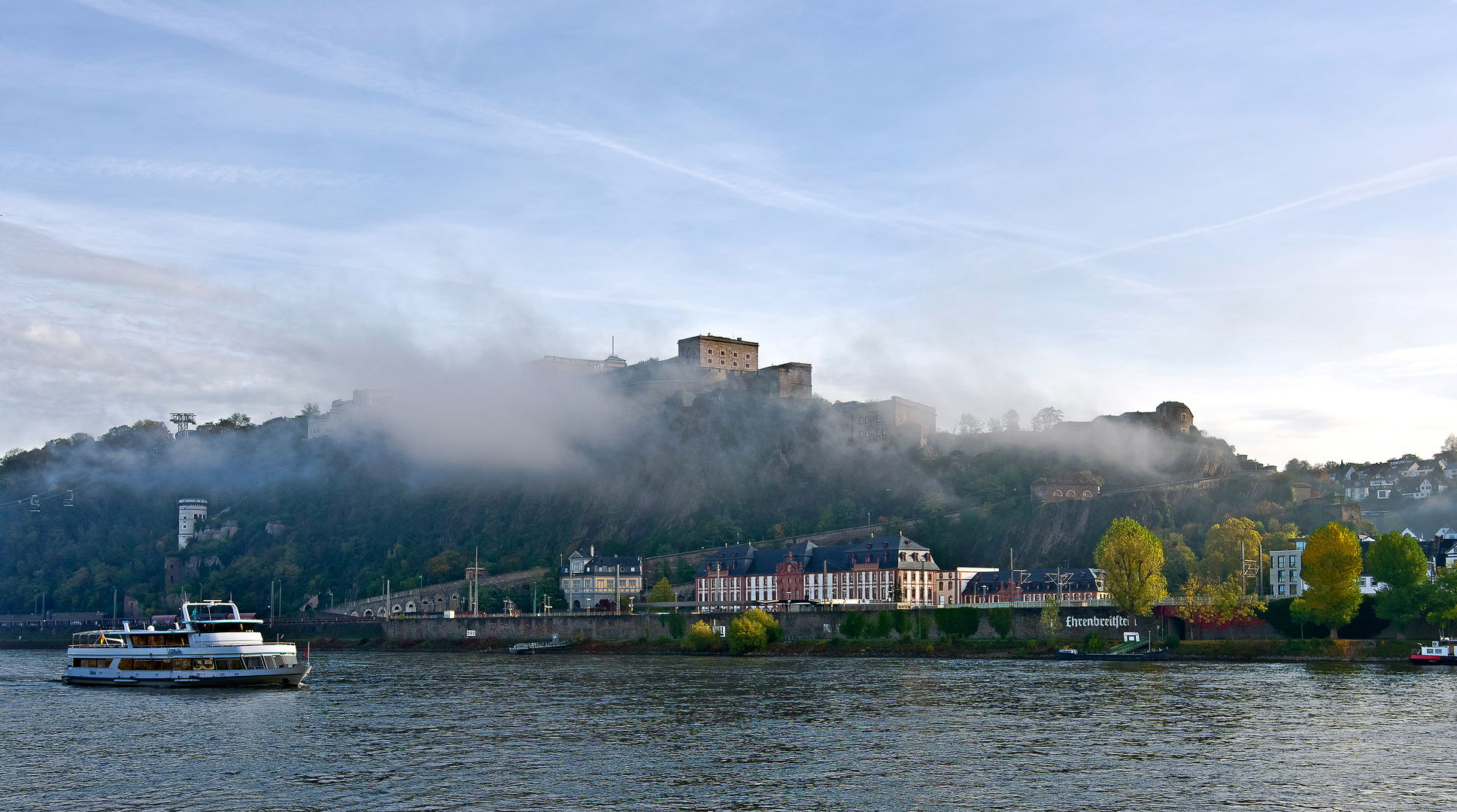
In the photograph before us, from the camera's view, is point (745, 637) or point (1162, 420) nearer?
point (745, 637)

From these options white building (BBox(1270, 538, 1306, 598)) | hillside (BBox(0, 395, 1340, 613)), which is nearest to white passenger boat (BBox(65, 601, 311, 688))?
white building (BBox(1270, 538, 1306, 598))

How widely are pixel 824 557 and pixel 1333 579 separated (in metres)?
67.0

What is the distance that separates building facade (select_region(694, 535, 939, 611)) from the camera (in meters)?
141

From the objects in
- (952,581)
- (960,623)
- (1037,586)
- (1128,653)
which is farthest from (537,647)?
(1128,653)

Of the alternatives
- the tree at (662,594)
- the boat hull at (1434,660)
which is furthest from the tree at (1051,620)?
the tree at (662,594)

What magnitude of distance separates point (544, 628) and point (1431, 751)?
333ft

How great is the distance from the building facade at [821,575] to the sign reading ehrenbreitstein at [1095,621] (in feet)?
110

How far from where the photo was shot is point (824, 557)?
14762 cm

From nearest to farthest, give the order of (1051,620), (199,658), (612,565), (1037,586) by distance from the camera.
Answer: (199,658), (1051,620), (1037,586), (612,565)

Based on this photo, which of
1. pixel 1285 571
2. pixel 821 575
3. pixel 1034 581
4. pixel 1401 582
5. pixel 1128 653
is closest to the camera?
pixel 1401 582

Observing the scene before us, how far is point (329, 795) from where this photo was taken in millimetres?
38312

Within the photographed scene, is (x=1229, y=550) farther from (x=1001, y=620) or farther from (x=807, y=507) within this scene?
(x=807, y=507)

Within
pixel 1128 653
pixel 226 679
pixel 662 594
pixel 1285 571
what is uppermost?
pixel 1285 571

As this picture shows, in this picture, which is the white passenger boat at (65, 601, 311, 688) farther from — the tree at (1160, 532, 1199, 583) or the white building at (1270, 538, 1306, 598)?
the white building at (1270, 538, 1306, 598)
